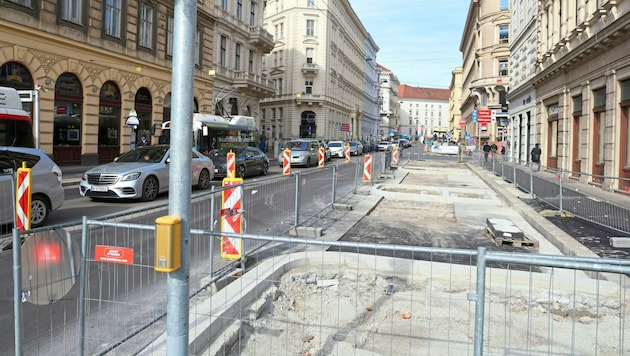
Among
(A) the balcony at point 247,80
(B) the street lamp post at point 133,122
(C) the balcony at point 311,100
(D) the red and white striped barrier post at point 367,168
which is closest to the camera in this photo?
→ (D) the red and white striped barrier post at point 367,168

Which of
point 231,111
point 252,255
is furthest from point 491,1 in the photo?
point 252,255

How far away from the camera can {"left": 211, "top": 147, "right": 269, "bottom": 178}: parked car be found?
19.7m

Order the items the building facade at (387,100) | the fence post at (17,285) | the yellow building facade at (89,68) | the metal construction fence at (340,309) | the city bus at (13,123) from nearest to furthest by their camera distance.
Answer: the fence post at (17,285)
the metal construction fence at (340,309)
the city bus at (13,123)
the yellow building facade at (89,68)
the building facade at (387,100)

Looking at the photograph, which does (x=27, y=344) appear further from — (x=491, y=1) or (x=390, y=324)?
(x=491, y=1)

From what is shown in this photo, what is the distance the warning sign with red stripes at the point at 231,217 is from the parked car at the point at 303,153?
21.9 metres

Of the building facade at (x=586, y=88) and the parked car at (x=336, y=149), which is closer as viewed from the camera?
the building facade at (x=586, y=88)

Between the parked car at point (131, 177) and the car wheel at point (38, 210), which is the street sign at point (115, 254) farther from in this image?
the parked car at point (131, 177)

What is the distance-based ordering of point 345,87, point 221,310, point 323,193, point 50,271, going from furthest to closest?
point 345,87
point 323,193
point 221,310
point 50,271

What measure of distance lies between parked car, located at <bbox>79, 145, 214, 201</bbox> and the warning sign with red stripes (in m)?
6.75

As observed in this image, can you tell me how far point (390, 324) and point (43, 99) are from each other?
2107 centimetres

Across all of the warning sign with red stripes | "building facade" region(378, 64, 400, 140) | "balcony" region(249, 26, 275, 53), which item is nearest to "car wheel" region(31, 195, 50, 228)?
the warning sign with red stripes

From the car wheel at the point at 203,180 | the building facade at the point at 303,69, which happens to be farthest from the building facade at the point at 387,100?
the car wheel at the point at 203,180

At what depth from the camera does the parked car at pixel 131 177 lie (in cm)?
1224

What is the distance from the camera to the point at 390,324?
4621 mm
